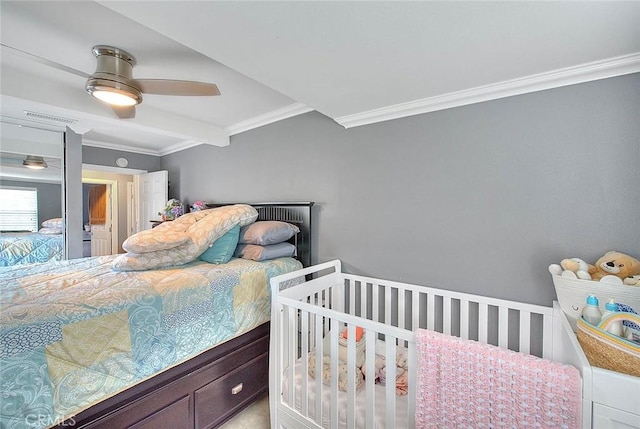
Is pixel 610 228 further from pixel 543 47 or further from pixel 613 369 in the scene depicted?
pixel 543 47

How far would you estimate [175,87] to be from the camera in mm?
1769

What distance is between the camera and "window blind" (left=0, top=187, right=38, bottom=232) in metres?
2.64

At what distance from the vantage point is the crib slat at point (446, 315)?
171cm

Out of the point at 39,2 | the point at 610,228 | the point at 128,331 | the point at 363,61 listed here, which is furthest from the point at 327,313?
the point at 39,2

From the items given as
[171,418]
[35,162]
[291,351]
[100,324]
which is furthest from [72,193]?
[291,351]

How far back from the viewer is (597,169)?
1.36m

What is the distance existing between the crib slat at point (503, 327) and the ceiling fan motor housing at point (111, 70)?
110 inches

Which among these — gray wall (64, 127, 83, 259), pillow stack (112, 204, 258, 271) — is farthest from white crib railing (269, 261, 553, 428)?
gray wall (64, 127, 83, 259)

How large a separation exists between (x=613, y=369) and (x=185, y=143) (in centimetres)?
460

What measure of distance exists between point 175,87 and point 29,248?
104 inches

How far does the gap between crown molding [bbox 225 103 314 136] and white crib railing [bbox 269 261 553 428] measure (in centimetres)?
153

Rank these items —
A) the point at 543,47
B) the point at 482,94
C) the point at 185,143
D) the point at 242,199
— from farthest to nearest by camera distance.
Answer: the point at 185,143, the point at 242,199, the point at 482,94, the point at 543,47

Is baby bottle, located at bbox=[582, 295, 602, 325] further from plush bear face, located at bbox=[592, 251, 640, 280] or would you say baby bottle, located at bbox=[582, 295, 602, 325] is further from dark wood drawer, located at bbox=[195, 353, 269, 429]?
dark wood drawer, located at bbox=[195, 353, 269, 429]

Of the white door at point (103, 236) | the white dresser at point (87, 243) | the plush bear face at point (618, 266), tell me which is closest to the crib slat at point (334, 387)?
the plush bear face at point (618, 266)
